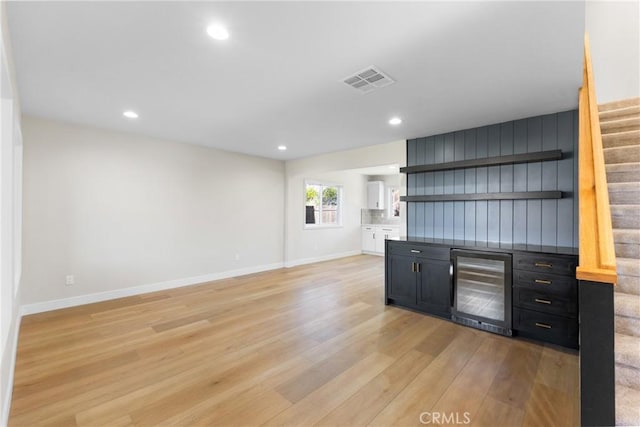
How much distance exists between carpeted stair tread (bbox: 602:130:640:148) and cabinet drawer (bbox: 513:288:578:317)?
1528mm

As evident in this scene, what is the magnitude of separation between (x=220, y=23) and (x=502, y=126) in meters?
3.56

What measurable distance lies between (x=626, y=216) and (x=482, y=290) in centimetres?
149

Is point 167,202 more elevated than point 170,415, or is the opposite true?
point 167,202

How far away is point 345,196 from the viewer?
8141mm

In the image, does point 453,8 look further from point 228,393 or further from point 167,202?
point 167,202

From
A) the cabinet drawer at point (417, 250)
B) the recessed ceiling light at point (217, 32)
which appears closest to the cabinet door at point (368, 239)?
the cabinet drawer at point (417, 250)

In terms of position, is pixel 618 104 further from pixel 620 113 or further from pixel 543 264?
pixel 543 264

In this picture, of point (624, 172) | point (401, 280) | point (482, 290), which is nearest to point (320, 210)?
point (401, 280)

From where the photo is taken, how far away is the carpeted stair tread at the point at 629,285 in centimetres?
181

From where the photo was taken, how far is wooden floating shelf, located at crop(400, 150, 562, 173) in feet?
10.8

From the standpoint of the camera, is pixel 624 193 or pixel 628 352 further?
pixel 624 193

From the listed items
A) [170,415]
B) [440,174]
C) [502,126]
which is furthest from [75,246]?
[502,126]

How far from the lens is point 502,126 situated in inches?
146

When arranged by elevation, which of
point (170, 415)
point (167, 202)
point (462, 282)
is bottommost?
point (170, 415)
